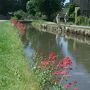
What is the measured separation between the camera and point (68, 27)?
47.2 meters

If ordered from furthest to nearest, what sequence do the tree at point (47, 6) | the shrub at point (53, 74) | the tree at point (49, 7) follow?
the tree at point (49, 7) → the tree at point (47, 6) → the shrub at point (53, 74)

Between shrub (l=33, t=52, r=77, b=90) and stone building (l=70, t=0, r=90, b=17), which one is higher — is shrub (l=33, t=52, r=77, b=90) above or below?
above

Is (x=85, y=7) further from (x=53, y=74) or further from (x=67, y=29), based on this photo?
(x=53, y=74)

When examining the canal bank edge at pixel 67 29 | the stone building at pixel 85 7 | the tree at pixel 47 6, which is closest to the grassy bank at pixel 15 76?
the canal bank edge at pixel 67 29

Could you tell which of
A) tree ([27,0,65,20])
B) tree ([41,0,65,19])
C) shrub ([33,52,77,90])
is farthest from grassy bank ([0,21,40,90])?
tree ([41,0,65,19])

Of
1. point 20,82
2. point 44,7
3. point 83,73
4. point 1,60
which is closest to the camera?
point 20,82

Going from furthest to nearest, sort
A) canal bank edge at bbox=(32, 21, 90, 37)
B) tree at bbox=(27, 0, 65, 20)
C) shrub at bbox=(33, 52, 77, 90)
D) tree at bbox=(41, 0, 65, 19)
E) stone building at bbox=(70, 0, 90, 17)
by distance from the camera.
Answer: tree at bbox=(41, 0, 65, 19), tree at bbox=(27, 0, 65, 20), stone building at bbox=(70, 0, 90, 17), canal bank edge at bbox=(32, 21, 90, 37), shrub at bbox=(33, 52, 77, 90)

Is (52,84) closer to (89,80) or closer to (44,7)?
(89,80)

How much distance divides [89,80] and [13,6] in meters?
84.4

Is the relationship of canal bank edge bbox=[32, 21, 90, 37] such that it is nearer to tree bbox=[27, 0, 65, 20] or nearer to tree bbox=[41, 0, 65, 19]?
tree bbox=[27, 0, 65, 20]

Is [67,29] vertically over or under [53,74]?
under

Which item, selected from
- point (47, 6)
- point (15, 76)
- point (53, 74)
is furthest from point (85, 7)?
point (53, 74)

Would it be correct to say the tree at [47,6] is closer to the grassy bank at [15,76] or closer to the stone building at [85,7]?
the stone building at [85,7]

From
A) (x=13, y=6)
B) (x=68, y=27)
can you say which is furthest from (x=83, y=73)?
(x=13, y=6)
